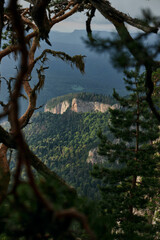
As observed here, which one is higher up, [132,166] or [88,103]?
[88,103]

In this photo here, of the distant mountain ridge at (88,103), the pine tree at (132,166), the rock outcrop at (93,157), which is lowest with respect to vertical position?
the pine tree at (132,166)

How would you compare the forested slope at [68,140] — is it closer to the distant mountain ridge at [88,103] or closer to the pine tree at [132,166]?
the distant mountain ridge at [88,103]

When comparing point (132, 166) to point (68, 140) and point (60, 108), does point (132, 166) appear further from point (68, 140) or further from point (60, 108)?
point (60, 108)

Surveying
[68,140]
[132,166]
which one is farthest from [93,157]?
[132,166]

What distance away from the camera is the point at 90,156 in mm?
109375

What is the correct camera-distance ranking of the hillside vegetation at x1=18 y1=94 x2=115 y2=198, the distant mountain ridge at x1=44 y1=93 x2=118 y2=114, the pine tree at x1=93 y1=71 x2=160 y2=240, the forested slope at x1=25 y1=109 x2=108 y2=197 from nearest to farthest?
the pine tree at x1=93 y1=71 x2=160 y2=240
the hillside vegetation at x1=18 y1=94 x2=115 y2=198
the forested slope at x1=25 y1=109 x2=108 y2=197
the distant mountain ridge at x1=44 y1=93 x2=118 y2=114

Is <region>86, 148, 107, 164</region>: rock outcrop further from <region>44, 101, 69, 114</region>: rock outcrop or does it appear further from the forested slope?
<region>44, 101, 69, 114</region>: rock outcrop

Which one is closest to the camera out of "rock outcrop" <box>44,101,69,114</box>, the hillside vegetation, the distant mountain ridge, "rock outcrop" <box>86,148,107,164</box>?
the hillside vegetation

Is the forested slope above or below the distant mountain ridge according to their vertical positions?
below

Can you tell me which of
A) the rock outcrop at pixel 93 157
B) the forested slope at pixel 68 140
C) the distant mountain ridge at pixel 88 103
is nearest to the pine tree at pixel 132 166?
the forested slope at pixel 68 140

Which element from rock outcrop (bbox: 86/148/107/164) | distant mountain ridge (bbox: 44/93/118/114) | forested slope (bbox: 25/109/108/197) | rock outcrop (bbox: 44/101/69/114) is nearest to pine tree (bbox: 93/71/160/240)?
forested slope (bbox: 25/109/108/197)

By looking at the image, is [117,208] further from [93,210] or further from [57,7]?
[93,210]

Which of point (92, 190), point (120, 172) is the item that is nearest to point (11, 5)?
point (120, 172)

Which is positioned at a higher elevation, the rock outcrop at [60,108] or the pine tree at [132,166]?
the rock outcrop at [60,108]
